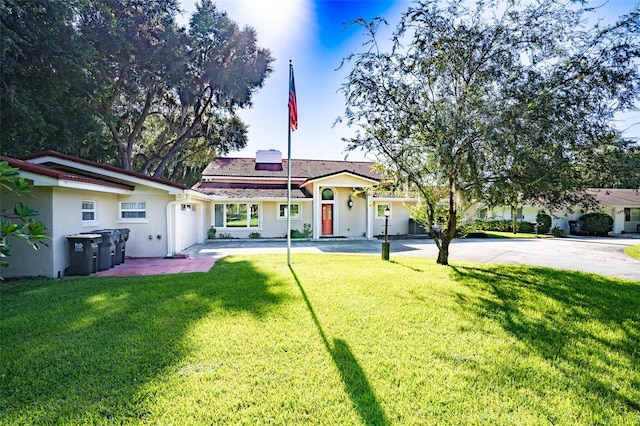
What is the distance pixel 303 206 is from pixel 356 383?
16.6 metres

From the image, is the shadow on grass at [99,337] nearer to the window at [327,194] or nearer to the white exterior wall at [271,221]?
the white exterior wall at [271,221]

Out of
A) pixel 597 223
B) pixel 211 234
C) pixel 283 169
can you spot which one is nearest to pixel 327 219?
pixel 283 169

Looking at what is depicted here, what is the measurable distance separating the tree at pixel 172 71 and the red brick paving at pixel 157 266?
30.4 ft


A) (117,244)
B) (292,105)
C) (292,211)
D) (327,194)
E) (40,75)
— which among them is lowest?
(117,244)

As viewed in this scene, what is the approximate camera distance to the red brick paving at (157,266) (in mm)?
9141

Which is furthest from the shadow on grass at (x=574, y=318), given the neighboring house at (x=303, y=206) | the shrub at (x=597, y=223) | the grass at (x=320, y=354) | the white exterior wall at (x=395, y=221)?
the shrub at (x=597, y=223)

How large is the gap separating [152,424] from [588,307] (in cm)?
697

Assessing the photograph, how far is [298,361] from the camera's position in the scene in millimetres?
3719

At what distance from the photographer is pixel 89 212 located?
9.94 m

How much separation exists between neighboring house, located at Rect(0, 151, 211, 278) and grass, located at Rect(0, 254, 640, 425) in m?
1.61

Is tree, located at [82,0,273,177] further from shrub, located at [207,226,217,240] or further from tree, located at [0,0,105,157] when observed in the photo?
shrub, located at [207,226,217,240]

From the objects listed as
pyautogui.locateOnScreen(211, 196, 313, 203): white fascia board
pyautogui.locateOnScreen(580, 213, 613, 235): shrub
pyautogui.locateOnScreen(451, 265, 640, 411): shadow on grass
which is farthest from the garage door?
pyautogui.locateOnScreen(580, 213, 613, 235): shrub

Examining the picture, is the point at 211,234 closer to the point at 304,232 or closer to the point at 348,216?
the point at 304,232

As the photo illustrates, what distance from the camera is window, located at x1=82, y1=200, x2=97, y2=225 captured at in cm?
963
